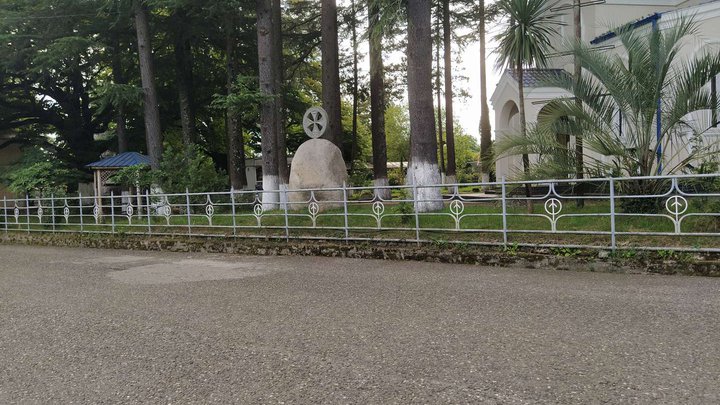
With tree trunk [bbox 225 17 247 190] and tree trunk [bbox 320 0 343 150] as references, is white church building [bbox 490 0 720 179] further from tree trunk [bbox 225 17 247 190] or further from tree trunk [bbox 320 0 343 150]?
tree trunk [bbox 225 17 247 190]

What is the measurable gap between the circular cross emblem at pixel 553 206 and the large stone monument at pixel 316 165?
7.01 metres

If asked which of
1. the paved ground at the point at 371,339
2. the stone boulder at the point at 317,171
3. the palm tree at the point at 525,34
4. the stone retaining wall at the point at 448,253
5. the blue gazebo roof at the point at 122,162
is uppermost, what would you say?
the palm tree at the point at 525,34

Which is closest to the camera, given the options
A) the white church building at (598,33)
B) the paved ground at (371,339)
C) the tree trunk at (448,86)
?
the paved ground at (371,339)

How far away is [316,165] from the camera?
1392 cm

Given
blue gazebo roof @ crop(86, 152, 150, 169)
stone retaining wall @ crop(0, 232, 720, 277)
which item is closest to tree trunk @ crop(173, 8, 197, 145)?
blue gazebo roof @ crop(86, 152, 150, 169)

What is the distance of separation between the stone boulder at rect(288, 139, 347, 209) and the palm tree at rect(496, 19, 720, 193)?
582cm

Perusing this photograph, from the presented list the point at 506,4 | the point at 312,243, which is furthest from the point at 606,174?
the point at 312,243

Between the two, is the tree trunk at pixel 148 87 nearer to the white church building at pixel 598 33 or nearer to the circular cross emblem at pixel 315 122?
the circular cross emblem at pixel 315 122

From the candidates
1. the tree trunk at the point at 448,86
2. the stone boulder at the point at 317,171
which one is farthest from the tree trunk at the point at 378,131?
the stone boulder at the point at 317,171

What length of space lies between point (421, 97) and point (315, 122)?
3.77 meters

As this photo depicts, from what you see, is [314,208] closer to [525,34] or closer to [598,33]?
[525,34]

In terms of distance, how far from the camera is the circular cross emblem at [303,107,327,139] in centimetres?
1402

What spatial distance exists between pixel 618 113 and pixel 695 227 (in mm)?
2639

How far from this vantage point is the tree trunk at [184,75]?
21.6m
